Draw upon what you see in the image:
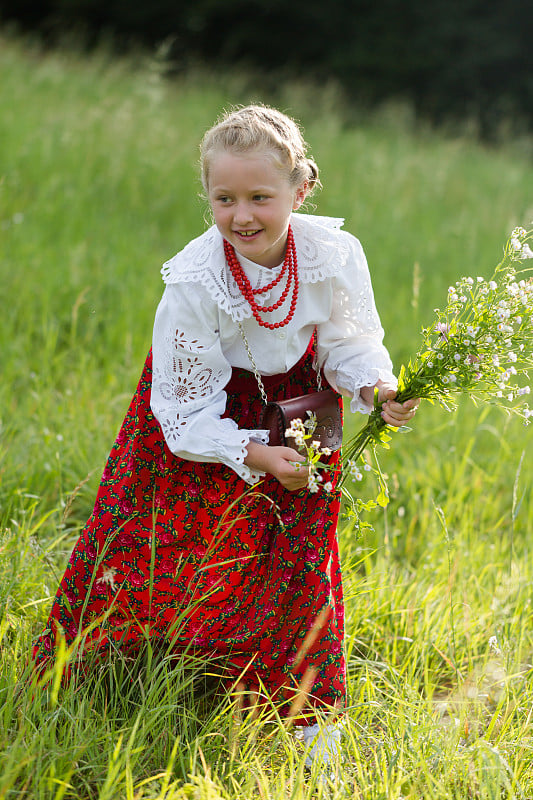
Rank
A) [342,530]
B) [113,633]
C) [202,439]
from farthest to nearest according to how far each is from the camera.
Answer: [342,530]
[113,633]
[202,439]

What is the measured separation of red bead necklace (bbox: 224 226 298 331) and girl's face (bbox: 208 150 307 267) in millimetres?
51

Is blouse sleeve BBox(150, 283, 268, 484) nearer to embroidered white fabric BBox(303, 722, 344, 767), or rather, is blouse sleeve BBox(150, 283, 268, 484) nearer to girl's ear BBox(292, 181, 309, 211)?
girl's ear BBox(292, 181, 309, 211)

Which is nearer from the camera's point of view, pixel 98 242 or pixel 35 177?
pixel 98 242

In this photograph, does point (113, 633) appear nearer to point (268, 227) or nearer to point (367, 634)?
point (367, 634)

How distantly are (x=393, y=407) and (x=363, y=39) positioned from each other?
1473 centimetres

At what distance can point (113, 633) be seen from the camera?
6.84 ft

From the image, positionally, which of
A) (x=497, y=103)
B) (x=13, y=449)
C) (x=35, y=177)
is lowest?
(x=13, y=449)

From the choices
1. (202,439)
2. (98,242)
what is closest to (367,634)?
(202,439)

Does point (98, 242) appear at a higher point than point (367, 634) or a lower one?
higher

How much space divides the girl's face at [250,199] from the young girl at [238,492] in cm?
3

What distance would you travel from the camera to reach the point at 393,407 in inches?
75.3

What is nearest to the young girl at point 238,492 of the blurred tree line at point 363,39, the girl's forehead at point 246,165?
the girl's forehead at point 246,165

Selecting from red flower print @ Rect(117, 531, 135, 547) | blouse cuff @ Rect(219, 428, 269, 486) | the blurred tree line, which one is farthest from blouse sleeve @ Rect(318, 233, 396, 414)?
the blurred tree line

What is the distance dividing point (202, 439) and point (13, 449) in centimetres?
126
